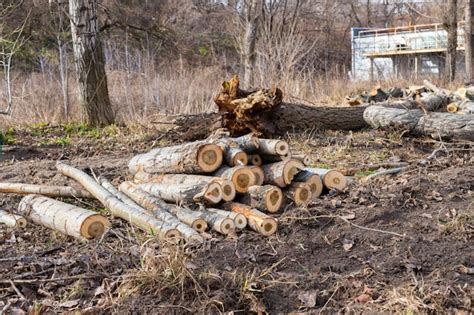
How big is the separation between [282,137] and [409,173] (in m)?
3.01

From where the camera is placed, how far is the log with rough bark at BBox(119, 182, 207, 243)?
3887 millimetres

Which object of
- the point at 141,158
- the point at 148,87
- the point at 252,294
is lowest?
the point at 252,294

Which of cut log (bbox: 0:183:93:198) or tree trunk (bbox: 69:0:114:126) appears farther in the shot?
tree trunk (bbox: 69:0:114:126)

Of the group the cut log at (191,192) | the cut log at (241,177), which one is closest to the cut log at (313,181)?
the cut log at (241,177)

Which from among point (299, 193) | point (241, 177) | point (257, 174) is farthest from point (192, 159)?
point (299, 193)

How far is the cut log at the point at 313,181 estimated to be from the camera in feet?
15.5

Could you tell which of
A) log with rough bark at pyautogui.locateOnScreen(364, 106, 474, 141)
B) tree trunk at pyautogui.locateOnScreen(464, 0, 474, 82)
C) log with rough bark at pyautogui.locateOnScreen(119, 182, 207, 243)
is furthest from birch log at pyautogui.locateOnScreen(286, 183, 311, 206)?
tree trunk at pyautogui.locateOnScreen(464, 0, 474, 82)

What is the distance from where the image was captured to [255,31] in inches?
720

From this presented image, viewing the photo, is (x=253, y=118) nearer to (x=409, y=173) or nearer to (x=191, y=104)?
(x=409, y=173)

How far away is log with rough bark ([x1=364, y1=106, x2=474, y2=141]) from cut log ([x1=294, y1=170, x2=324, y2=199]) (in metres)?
3.10

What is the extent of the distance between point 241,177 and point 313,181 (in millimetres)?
631

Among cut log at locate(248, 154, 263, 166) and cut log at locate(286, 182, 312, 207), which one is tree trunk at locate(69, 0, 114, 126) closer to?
cut log at locate(248, 154, 263, 166)

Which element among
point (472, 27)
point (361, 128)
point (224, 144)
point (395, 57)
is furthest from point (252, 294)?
point (395, 57)

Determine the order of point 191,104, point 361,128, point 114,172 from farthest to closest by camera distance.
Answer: point 191,104
point 361,128
point 114,172
